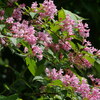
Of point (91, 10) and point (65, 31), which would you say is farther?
point (91, 10)

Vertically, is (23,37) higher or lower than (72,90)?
higher

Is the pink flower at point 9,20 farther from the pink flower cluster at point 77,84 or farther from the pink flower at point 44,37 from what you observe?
the pink flower cluster at point 77,84

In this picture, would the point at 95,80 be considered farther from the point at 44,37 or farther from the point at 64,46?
the point at 44,37

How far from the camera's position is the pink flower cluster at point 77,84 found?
63.9 inches

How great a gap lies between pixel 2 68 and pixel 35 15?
6.08ft

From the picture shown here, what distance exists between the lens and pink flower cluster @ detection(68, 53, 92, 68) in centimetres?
176

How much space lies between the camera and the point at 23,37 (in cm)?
148

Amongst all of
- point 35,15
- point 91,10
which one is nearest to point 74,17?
point 35,15

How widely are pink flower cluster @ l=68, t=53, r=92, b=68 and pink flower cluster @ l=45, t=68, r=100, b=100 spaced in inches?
4.5

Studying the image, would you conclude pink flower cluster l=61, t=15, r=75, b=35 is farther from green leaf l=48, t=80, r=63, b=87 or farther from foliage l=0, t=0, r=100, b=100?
green leaf l=48, t=80, r=63, b=87

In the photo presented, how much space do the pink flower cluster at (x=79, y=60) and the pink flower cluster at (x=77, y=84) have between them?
0.12 m

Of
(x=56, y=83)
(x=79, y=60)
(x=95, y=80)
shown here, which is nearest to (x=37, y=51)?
(x=56, y=83)

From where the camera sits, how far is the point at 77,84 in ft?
5.34

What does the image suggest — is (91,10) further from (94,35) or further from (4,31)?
(4,31)
